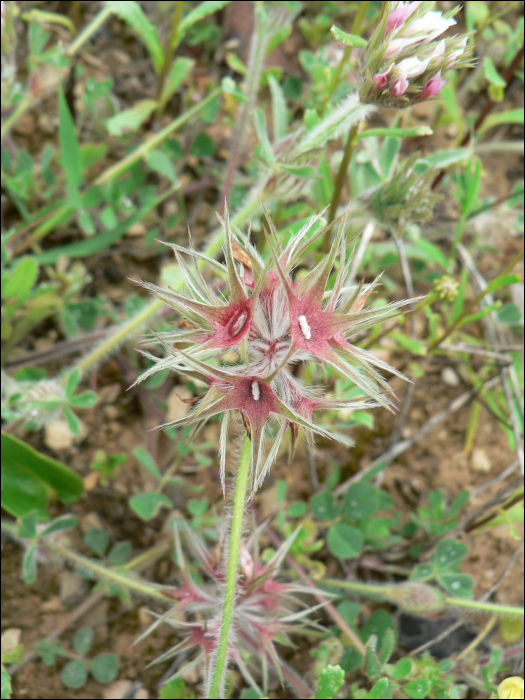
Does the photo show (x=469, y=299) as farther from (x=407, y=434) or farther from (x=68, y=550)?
(x=68, y=550)

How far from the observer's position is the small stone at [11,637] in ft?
9.13

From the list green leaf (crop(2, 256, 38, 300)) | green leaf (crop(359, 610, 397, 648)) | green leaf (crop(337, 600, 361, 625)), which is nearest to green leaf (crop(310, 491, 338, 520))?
green leaf (crop(337, 600, 361, 625))

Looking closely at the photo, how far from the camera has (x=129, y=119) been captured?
129 inches

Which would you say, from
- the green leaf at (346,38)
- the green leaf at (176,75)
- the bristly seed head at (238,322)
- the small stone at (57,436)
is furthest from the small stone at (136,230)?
the bristly seed head at (238,322)

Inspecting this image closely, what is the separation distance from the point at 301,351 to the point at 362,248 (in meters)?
1.37

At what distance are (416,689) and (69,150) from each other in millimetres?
3027

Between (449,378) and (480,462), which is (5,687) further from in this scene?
(449,378)

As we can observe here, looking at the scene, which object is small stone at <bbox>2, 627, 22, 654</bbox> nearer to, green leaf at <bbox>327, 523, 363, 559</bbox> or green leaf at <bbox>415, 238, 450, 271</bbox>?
green leaf at <bbox>327, 523, 363, 559</bbox>

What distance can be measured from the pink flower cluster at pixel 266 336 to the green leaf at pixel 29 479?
1.49 m

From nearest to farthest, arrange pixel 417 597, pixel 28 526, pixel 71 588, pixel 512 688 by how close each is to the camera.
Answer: pixel 512 688, pixel 28 526, pixel 417 597, pixel 71 588

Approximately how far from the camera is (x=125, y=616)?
3.00 meters

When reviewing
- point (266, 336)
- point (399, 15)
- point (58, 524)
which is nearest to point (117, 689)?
point (58, 524)

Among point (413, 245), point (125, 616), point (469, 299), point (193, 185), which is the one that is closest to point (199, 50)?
point (193, 185)

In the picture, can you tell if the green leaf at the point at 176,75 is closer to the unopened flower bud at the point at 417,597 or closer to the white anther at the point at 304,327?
the white anther at the point at 304,327
